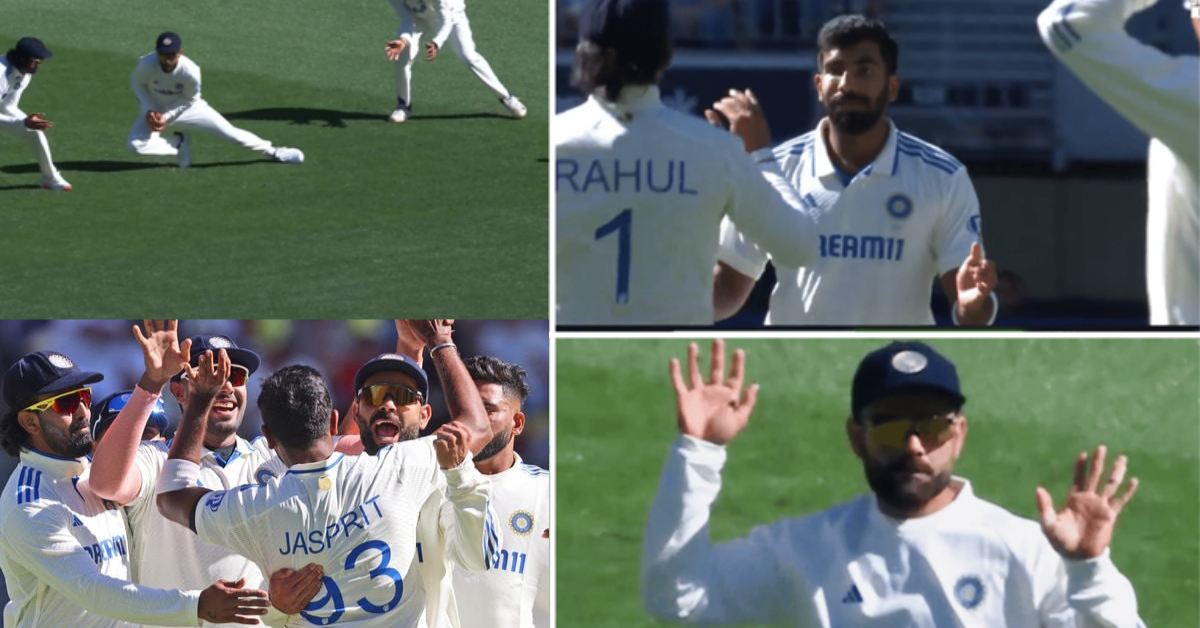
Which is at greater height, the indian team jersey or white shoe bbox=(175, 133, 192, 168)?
white shoe bbox=(175, 133, 192, 168)

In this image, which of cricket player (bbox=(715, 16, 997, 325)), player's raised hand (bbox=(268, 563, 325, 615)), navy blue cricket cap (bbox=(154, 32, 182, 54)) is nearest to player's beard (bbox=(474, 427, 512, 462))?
player's raised hand (bbox=(268, 563, 325, 615))

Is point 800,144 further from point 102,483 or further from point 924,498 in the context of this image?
point 102,483

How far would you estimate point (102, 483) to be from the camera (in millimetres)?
4328

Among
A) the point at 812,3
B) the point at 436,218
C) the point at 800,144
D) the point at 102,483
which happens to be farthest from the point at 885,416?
the point at 812,3

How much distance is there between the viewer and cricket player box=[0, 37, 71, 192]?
21.8ft

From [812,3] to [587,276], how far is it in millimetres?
5413

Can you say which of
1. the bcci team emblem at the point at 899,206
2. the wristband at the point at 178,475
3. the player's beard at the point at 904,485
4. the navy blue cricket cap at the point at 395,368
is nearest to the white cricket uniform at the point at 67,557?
the wristband at the point at 178,475

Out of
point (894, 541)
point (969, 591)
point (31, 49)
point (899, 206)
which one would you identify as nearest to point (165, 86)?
point (31, 49)

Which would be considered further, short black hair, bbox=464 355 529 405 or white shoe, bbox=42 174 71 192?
white shoe, bbox=42 174 71 192

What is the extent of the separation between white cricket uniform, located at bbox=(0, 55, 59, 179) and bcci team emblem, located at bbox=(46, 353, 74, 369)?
2.32 metres

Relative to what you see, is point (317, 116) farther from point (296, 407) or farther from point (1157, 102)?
point (1157, 102)

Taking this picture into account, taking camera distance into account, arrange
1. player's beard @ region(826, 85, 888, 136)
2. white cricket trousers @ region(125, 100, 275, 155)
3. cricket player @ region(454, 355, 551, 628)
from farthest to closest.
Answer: white cricket trousers @ region(125, 100, 275, 155), cricket player @ region(454, 355, 551, 628), player's beard @ region(826, 85, 888, 136)

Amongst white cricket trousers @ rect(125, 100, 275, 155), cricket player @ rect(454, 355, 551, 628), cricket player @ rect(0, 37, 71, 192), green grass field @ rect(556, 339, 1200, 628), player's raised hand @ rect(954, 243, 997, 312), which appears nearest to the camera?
player's raised hand @ rect(954, 243, 997, 312)

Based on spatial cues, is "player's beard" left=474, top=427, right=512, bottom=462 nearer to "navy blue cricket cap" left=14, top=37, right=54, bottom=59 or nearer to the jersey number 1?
the jersey number 1
